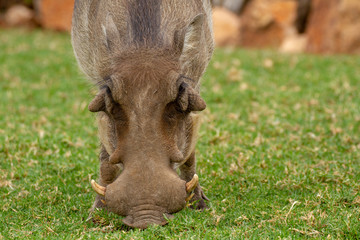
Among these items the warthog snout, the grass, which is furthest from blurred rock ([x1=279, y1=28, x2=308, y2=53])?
the warthog snout

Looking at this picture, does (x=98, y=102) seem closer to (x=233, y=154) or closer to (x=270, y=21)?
(x=233, y=154)

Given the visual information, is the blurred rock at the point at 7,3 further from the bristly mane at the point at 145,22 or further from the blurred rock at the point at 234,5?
the bristly mane at the point at 145,22

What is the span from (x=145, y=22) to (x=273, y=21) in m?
9.31

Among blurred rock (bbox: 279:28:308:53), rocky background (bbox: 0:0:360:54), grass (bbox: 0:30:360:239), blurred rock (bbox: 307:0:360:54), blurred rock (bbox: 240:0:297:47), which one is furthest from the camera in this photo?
blurred rock (bbox: 240:0:297:47)

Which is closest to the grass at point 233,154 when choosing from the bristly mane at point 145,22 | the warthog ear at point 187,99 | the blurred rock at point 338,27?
the warthog ear at point 187,99

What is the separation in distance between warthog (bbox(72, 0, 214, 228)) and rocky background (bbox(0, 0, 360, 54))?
7292mm

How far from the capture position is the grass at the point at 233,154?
3.44 m

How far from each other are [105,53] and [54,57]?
21.3 ft

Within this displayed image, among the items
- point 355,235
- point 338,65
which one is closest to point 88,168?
point 355,235

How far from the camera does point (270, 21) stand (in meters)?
12.5

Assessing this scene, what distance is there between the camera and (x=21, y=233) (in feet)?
11.1

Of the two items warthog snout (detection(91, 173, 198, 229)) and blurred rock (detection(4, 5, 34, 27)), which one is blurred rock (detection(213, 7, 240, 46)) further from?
warthog snout (detection(91, 173, 198, 229))

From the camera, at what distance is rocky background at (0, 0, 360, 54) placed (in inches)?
417

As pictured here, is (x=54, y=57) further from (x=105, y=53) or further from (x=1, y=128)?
(x=105, y=53)
